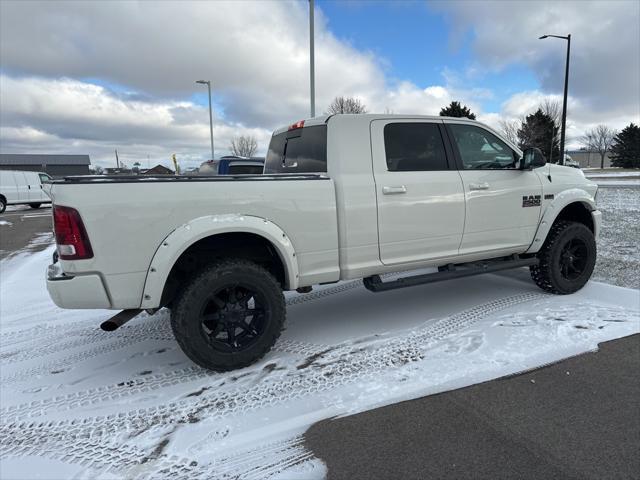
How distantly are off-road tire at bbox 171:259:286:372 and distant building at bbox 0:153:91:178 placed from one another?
79.5 metres

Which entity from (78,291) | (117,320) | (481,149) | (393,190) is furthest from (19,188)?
(481,149)

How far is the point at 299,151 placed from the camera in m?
4.38

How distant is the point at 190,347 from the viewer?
A: 10.5 ft

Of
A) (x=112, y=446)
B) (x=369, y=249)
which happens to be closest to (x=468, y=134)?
(x=369, y=249)

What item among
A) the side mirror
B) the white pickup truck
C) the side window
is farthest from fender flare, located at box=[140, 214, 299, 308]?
the side mirror

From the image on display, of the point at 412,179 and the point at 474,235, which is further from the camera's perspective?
the point at 474,235

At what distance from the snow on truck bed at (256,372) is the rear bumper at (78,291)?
2.30ft

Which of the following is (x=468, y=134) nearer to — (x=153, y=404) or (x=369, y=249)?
(x=369, y=249)

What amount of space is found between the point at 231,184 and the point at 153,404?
65.9 inches

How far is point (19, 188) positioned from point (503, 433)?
934 inches

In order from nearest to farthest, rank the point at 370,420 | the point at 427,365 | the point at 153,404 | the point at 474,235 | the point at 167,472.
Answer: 1. the point at 167,472
2. the point at 370,420
3. the point at 153,404
4. the point at 427,365
5. the point at 474,235

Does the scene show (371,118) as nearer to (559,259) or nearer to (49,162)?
(559,259)

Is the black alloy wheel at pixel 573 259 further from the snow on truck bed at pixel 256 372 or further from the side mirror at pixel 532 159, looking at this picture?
the side mirror at pixel 532 159

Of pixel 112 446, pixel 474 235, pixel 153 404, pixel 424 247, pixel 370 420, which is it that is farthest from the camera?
pixel 474 235
